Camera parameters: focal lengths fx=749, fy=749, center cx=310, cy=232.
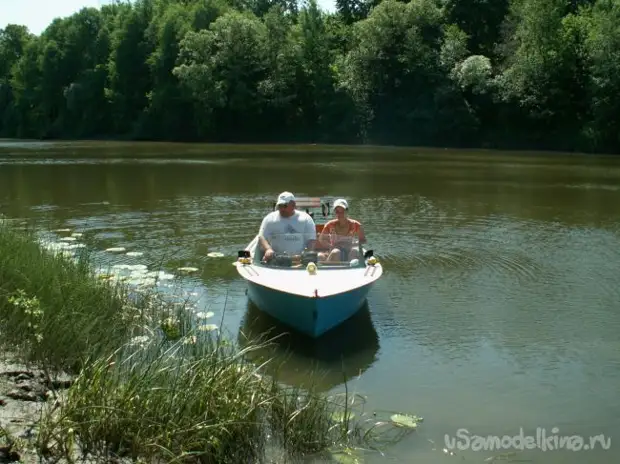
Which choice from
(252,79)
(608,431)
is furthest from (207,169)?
(252,79)

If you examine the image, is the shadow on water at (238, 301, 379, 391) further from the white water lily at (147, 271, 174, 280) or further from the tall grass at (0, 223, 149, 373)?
the white water lily at (147, 271, 174, 280)

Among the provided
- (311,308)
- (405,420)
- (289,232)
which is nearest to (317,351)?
(311,308)

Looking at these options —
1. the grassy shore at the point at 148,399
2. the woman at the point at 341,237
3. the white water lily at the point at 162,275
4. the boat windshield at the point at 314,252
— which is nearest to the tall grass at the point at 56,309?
the grassy shore at the point at 148,399

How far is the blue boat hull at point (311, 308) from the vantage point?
8.70m

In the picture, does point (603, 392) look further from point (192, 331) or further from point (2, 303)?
point (2, 303)

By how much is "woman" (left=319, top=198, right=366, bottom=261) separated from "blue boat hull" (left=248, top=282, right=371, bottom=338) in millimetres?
1208

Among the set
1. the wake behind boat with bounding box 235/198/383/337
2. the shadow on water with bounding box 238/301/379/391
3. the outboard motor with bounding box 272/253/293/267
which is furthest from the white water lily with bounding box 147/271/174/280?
the outboard motor with bounding box 272/253/293/267

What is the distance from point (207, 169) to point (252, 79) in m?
35.9

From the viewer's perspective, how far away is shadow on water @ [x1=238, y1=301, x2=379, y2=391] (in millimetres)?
8039

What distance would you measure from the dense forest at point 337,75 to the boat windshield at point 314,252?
42151 millimetres

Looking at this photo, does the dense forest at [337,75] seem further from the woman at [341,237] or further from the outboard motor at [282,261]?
Answer: the outboard motor at [282,261]

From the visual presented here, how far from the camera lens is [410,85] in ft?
198

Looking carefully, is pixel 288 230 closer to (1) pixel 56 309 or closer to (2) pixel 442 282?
(2) pixel 442 282

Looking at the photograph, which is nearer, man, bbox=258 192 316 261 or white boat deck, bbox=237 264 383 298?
white boat deck, bbox=237 264 383 298
